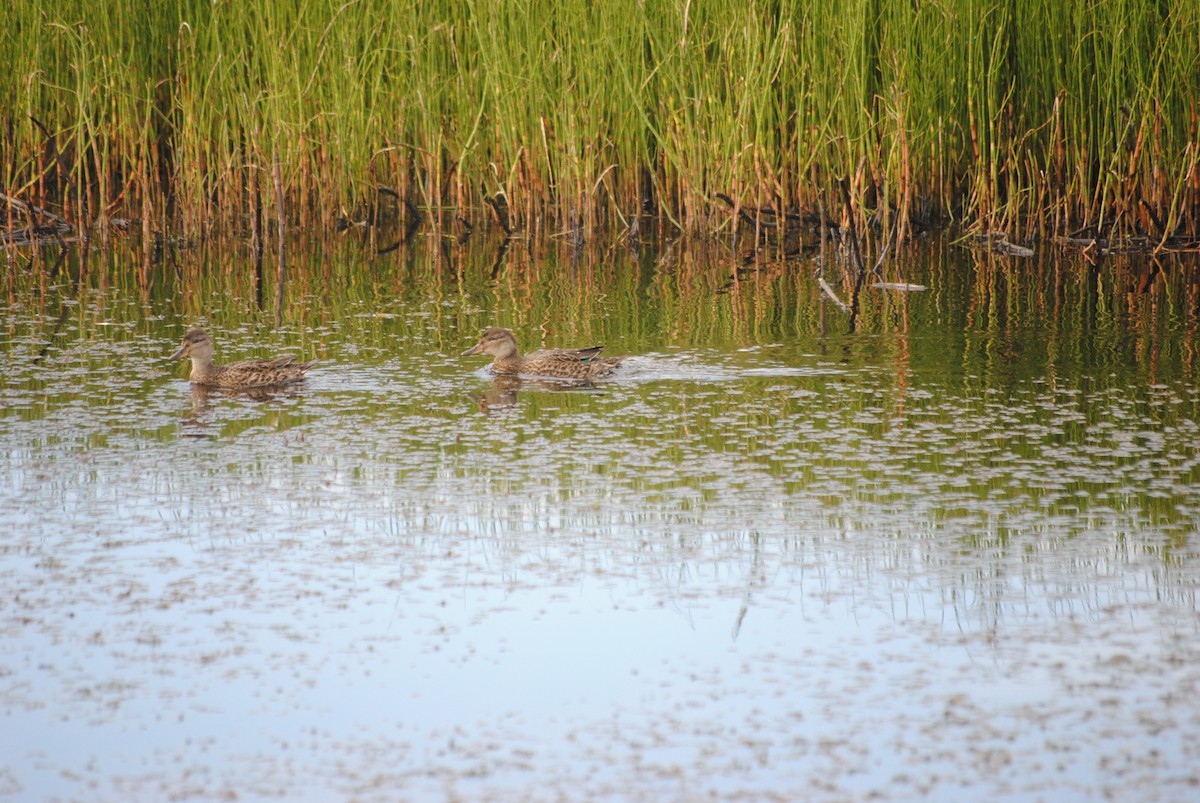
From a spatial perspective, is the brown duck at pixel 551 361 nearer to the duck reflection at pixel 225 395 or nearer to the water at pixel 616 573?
the water at pixel 616 573

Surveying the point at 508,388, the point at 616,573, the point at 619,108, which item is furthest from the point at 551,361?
the point at 619,108

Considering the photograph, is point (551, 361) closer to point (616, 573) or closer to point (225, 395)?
point (225, 395)

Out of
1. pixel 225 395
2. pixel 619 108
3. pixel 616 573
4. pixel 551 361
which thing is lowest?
pixel 616 573

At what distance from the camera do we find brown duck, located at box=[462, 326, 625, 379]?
637cm

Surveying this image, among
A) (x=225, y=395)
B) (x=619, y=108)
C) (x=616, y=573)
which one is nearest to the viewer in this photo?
(x=616, y=573)

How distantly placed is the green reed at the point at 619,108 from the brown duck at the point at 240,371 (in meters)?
3.83

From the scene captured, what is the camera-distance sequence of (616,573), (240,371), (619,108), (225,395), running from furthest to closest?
(619,108)
(240,371)
(225,395)
(616,573)

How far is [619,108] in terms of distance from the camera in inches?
404

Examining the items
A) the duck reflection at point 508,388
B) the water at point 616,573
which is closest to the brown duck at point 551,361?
the duck reflection at point 508,388

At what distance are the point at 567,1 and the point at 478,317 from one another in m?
3.23

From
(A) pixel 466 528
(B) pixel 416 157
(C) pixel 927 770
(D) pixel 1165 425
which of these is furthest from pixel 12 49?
(C) pixel 927 770

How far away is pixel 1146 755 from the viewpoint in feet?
9.48

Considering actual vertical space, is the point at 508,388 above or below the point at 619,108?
below

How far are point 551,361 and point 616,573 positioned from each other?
2616mm
